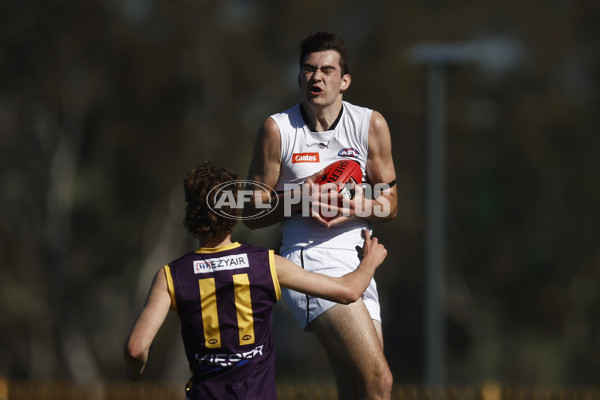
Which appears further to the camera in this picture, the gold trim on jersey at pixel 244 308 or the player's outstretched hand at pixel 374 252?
the player's outstretched hand at pixel 374 252

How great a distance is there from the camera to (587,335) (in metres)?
28.1

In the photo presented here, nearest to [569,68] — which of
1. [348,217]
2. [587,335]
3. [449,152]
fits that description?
[449,152]

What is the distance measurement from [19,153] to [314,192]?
1993 centimetres

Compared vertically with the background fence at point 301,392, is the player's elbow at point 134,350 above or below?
above

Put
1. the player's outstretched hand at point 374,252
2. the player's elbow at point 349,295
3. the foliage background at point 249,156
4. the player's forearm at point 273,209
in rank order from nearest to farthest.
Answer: the player's elbow at point 349,295
the player's outstretched hand at point 374,252
the player's forearm at point 273,209
the foliage background at point 249,156

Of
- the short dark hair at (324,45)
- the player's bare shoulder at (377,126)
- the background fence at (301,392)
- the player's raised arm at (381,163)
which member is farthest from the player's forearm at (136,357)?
the background fence at (301,392)

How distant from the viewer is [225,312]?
495 cm

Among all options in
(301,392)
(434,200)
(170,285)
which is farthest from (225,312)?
(434,200)

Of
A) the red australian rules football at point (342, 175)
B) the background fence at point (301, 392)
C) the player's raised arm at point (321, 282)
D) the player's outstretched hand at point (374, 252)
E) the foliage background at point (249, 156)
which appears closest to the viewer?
the player's raised arm at point (321, 282)

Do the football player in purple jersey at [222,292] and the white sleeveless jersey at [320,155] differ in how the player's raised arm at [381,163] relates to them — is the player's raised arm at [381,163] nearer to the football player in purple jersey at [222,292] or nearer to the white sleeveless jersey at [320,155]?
the white sleeveless jersey at [320,155]

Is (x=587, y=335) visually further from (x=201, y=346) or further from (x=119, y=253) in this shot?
(x=201, y=346)

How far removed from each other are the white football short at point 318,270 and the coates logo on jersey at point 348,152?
0.65m

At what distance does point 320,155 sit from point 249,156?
18.3m

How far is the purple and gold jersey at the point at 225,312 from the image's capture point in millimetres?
4910
